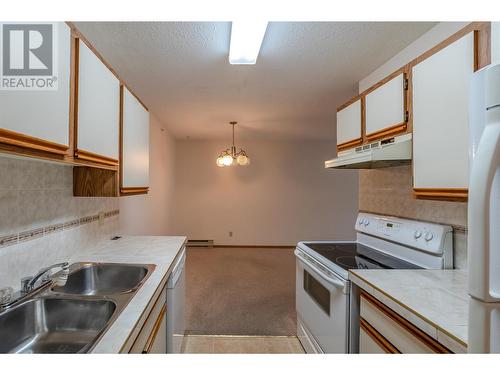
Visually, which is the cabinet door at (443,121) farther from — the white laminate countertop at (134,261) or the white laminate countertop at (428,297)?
the white laminate countertop at (134,261)

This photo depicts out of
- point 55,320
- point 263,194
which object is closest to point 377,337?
point 55,320

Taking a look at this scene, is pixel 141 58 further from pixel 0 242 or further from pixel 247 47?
pixel 0 242

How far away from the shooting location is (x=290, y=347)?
2221 mm

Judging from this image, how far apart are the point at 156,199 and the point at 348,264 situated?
3410 mm

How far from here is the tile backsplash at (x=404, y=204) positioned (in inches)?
60.2

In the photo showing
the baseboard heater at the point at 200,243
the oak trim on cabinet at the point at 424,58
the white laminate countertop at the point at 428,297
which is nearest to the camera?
the white laminate countertop at the point at 428,297

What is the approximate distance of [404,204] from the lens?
6.47 ft

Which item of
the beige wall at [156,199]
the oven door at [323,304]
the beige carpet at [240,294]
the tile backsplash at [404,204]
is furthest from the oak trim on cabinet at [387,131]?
the beige wall at [156,199]

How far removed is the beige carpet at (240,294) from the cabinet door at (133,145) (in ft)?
4.91

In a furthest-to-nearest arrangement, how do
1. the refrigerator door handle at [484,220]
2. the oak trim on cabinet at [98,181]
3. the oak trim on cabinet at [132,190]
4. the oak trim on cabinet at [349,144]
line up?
the oak trim on cabinet at [349,144], the oak trim on cabinet at [132,190], the oak trim on cabinet at [98,181], the refrigerator door handle at [484,220]

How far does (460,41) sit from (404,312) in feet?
4.04

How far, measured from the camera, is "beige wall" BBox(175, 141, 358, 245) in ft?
19.5
